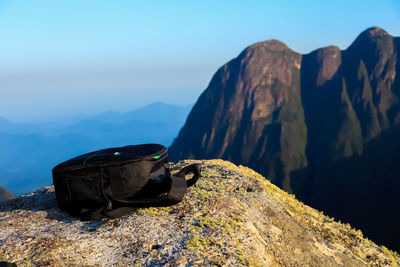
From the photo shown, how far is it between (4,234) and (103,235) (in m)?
2.01

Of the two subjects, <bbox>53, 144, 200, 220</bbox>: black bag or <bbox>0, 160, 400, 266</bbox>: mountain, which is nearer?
<bbox>0, 160, 400, 266</bbox>: mountain

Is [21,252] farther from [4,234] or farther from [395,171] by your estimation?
[395,171]

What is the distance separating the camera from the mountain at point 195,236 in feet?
16.9

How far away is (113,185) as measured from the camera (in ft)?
21.0

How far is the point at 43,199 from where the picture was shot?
816 centimetres

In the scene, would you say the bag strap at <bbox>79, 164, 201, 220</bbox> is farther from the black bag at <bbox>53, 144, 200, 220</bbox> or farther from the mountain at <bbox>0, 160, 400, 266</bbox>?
the mountain at <bbox>0, 160, 400, 266</bbox>

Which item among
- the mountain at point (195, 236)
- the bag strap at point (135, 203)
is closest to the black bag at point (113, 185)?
the bag strap at point (135, 203)

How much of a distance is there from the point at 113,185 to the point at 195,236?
2.09 meters

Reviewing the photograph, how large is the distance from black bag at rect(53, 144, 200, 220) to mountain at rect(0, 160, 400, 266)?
267 mm

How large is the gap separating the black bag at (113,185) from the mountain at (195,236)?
10.5 inches

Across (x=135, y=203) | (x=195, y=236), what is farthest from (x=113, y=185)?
(x=195, y=236)

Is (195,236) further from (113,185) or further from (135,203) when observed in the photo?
(113,185)

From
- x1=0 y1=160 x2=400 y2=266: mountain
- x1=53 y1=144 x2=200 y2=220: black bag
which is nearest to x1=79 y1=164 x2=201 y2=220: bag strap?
x1=53 y1=144 x2=200 y2=220: black bag

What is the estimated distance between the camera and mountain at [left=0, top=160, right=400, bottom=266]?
16.9 feet
